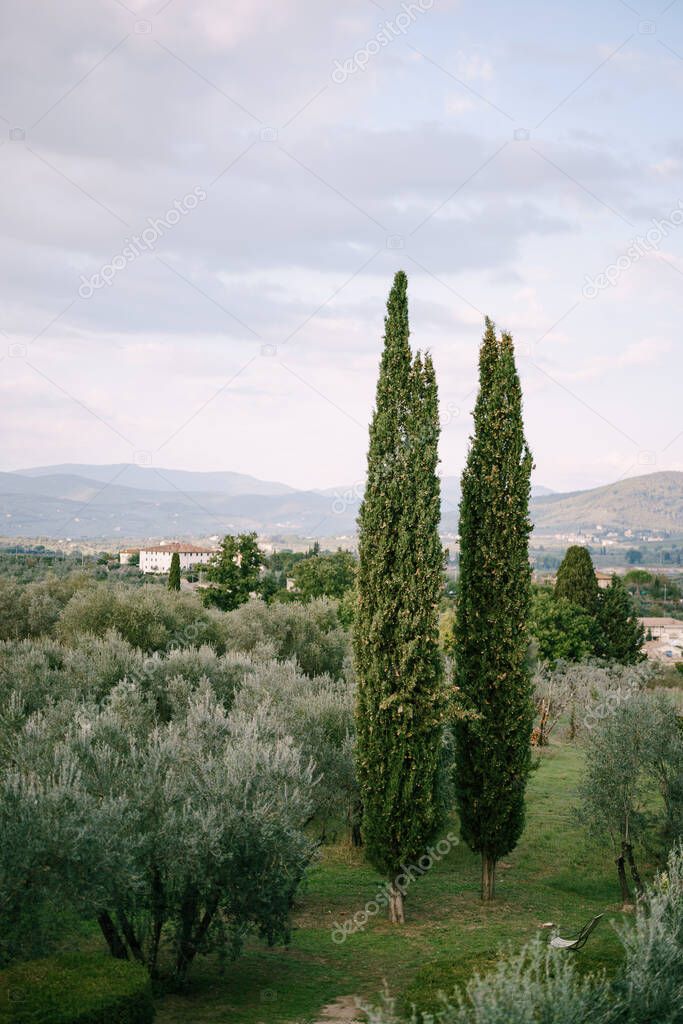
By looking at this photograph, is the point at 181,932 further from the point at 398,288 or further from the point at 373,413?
the point at 398,288

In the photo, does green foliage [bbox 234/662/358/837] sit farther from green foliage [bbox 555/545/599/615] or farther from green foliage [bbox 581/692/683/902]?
green foliage [bbox 555/545/599/615]

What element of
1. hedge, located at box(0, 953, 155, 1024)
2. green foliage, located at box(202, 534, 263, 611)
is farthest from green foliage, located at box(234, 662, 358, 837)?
green foliage, located at box(202, 534, 263, 611)

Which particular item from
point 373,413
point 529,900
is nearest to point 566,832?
point 529,900

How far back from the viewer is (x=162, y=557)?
133125 millimetres

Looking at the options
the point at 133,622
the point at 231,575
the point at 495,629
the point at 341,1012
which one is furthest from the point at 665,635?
the point at 341,1012

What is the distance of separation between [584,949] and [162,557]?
415 feet

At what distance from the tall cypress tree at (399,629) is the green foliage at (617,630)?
135 feet

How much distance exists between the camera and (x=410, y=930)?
14.0 meters

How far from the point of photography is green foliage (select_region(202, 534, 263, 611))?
164 ft

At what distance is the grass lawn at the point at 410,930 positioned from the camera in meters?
10.6

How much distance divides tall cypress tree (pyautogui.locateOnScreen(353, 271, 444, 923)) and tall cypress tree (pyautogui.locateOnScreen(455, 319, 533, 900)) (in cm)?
124

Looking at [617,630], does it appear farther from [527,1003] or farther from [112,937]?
[527,1003]

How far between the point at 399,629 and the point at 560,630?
126 feet

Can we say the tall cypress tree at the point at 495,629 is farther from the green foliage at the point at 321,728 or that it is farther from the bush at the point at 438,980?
the bush at the point at 438,980
